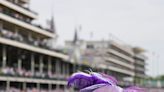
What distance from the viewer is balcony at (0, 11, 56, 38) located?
45.0 meters

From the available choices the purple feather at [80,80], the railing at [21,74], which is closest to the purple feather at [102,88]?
the purple feather at [80,80]

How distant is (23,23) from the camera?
49844 mm

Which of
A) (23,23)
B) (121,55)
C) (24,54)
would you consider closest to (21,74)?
(23,23)

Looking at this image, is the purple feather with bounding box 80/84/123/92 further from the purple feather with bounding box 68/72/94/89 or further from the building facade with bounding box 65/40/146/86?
the building facade with bounding box 65/40/146/86

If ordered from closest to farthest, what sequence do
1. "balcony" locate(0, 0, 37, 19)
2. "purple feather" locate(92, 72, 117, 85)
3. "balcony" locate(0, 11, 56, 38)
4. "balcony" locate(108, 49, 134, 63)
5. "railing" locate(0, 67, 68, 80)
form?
"purple feather" locate(92, 72, 117, 85) → "railing" locate(0, 67, 68, 80) → "balcony" locate(0, 11, 56, 38) → "balcony" locate(0, 0, 37, 19) → "balcony" locate(108, 49, 134, 63)

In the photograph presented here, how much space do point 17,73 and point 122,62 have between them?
87.8 metres

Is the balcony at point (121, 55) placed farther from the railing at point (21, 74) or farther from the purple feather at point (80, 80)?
the purple feather at point (80, 80)

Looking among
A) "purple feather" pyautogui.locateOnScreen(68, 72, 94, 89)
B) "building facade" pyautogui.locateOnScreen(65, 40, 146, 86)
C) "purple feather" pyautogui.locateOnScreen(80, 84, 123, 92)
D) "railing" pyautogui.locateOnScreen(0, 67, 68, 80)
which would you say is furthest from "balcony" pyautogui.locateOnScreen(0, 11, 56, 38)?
"purple feather" pyautogui.locateOnScreen(80, 84, 123, 92)

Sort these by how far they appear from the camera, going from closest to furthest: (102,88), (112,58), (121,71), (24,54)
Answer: (102,88) → (24,54) → (112,58) → (121,71)

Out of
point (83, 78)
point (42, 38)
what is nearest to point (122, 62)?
point (42, 38)

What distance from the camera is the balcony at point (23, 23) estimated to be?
45.0 meters

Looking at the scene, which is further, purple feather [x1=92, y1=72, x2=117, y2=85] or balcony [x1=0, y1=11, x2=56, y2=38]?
balcony [x1=0, y1=11, x2=56, y2=38]

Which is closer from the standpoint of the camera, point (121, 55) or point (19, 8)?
point (19, 8)

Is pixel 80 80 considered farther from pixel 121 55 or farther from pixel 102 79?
pixel 121 55
